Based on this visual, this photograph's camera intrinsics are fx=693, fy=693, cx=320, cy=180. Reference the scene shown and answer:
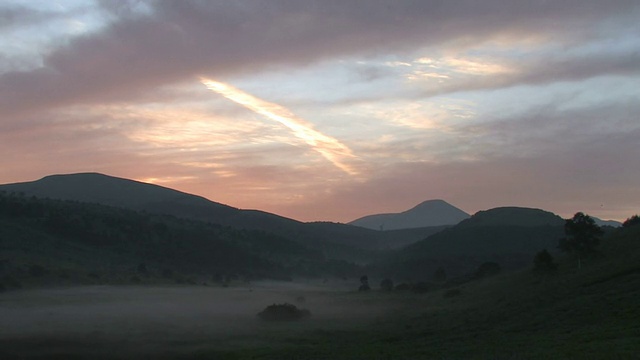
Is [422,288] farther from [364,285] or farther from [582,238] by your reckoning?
[582,238]

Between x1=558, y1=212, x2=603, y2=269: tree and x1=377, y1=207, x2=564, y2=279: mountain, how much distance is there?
56671 mm

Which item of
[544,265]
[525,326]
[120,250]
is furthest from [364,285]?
[525,326]

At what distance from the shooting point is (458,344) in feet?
112

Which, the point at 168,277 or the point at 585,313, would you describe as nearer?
the point at 585,313

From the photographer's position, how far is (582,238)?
58375mm

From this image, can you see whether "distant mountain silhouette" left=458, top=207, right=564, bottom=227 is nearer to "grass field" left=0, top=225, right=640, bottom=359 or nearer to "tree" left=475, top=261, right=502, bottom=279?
"tree" left=475, top=261, right=502, bottom=279

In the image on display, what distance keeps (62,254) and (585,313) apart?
79996 mm

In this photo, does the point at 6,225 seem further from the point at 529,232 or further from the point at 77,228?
the point at 529,232

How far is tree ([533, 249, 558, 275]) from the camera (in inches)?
2237

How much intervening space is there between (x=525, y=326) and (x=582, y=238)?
76.8 ft

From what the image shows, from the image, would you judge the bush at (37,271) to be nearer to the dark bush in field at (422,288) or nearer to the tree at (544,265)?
the dark bush in field at (422,288)

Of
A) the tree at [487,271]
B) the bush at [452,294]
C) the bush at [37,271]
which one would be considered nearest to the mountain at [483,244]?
the tree at [487,271]

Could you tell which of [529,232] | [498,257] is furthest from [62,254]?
[529,232]

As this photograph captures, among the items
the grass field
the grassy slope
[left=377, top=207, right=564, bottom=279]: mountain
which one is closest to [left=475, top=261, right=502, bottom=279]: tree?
the grass field
